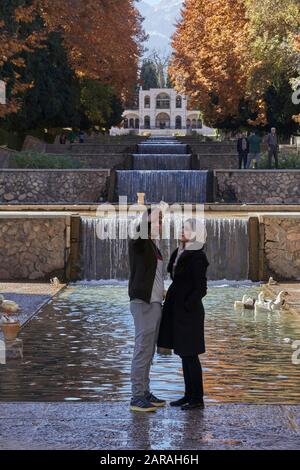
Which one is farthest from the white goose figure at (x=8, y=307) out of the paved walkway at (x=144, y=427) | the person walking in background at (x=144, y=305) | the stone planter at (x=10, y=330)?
the person walking in background at (x=144, y=305)

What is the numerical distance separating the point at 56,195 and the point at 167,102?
142 m

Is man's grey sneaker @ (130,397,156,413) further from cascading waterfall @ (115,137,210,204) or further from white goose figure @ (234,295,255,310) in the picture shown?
cascading waterfall @ (115,137,210,204)

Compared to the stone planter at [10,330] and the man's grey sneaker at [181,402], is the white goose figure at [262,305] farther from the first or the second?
the man's grey sneaker at [181,402]

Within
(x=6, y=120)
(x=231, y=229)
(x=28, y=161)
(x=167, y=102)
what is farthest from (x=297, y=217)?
(x=167, y=102)

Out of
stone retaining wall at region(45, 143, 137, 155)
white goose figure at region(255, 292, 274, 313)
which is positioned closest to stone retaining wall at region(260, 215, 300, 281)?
white goose figure at region(255, 292, 274, 313)

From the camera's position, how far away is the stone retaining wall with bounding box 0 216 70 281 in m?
24.4

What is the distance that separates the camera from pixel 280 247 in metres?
24.4

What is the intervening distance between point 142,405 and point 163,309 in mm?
873

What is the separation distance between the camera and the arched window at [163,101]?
586 feet

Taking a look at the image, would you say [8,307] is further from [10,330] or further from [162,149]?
[162,149]

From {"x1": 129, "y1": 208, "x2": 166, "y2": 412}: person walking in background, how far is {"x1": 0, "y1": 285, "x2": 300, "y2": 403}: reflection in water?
3.61 ft

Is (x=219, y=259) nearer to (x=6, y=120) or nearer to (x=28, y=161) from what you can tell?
(x=28, y=161)

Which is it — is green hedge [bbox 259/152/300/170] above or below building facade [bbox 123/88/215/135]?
below

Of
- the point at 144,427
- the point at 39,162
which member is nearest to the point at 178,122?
the point at 39,162
